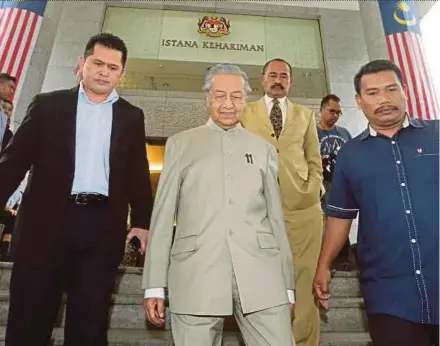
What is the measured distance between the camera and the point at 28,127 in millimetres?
1771

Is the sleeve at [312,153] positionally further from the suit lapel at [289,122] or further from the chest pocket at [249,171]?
the chest pocket at [249,171]

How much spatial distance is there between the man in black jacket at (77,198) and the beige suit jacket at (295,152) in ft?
2.76

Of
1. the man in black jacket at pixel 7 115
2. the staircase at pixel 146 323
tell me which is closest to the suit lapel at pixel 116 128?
the staircase at pixel 146 323

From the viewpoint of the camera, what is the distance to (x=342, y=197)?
178 centimetres

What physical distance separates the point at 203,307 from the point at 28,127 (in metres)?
1.09

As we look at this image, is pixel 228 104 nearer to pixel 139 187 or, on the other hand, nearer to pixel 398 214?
pixel 139 187

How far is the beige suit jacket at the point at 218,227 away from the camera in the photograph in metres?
1.45

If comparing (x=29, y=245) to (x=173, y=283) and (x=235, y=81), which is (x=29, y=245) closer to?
(x=173, y=283)

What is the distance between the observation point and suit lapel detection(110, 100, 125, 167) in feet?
5.96

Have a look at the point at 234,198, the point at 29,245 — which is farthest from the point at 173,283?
the point at 29,245

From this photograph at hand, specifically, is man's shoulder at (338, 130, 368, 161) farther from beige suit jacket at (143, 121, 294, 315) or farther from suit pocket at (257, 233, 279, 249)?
suit pocket at (257, 233, 279, 249)

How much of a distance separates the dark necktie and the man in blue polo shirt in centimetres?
75

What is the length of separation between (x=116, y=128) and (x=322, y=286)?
1.15m

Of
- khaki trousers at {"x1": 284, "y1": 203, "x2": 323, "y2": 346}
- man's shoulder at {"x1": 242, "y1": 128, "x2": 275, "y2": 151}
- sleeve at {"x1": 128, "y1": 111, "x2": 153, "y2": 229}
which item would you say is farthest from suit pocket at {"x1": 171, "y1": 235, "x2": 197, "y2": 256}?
khaki trousers at {"x1": 284, "y1": 203, "x2": 323, "y2": 346}
